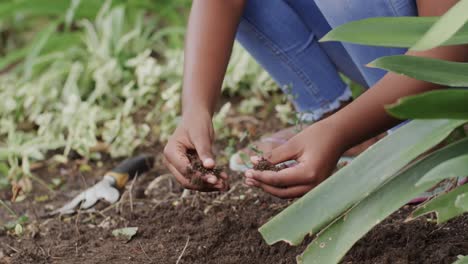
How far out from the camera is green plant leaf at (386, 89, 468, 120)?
3.72 feet

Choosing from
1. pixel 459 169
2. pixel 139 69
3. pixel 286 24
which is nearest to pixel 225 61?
pixel 286 24

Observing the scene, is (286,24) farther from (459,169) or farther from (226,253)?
(459,169)

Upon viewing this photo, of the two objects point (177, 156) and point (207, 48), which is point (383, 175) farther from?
point (207, 48)

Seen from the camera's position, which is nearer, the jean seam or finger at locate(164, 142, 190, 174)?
finger at locate(164, 142, 190, 174)

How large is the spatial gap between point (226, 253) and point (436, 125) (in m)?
0.60

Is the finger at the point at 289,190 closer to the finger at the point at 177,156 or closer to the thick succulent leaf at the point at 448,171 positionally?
the finger at the point at 177,156

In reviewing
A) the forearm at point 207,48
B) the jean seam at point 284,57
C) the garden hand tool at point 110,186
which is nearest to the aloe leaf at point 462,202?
the forearm at point 207,48

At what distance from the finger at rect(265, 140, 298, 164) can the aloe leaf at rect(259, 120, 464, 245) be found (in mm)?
155

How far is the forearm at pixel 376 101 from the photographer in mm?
1432

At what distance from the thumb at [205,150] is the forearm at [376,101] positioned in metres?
0.26

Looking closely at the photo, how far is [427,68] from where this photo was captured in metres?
1.27

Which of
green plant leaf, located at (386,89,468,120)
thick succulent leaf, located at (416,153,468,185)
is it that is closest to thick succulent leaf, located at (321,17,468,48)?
green plant leaf, located at (386,89,468,120)

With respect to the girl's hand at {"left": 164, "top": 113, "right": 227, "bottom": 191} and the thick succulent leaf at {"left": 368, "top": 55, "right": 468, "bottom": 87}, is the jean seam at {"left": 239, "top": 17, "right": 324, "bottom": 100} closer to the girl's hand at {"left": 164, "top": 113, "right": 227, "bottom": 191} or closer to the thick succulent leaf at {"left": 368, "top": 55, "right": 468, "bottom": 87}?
the girl's hand at {"left": 164, "top": 113, "right": 227, "bottom": 191}

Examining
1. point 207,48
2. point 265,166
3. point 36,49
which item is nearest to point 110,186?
point 207,48
